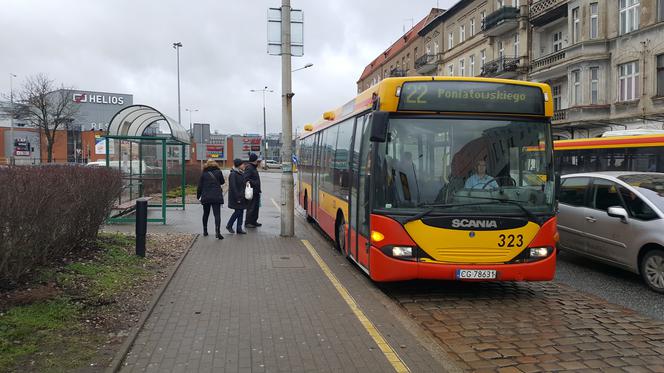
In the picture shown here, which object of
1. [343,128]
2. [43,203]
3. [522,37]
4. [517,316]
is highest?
[522,37]

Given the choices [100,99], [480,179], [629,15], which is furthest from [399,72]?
[100,99]

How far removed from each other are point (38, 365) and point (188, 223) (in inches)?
391

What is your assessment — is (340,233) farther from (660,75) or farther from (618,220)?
(660,75)

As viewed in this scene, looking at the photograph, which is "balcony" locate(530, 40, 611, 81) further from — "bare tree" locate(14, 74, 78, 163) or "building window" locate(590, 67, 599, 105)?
"bare tree" locate(14, 74, 78, 163)

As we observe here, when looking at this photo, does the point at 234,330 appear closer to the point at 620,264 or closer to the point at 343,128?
the point at 343,128

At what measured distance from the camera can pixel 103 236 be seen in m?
9.17

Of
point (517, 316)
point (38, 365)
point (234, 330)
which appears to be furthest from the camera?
point (517, 316)

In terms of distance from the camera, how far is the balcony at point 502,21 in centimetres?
3659

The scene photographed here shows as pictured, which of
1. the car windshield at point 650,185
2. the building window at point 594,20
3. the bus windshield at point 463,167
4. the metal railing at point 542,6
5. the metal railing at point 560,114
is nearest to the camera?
the bus windshield at point 463,167

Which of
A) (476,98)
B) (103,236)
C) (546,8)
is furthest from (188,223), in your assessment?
(546,8)

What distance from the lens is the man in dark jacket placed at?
12445 millimetres

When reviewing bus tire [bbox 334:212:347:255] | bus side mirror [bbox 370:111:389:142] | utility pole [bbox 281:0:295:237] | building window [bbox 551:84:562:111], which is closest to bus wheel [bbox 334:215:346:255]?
bus tire [bbox 334:212:347:255]

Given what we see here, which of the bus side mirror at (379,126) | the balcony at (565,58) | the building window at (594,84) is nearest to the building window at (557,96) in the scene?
the balcony at (565,58)

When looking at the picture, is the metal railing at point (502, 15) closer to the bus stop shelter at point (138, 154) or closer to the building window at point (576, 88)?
the building window at point (576, 88)
